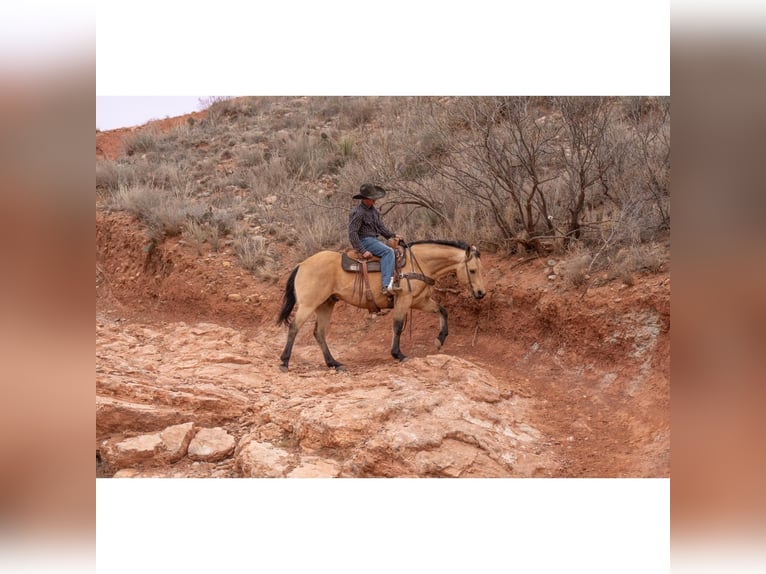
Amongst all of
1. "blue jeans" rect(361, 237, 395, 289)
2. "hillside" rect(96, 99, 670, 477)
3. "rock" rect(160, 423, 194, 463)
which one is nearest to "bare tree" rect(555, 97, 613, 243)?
"hillside" rect(96, 99, 670, 477)

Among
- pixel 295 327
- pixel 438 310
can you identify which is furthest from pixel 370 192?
pixel 295 327

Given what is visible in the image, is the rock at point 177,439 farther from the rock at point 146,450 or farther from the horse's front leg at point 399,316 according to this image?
the horse's front leg at point 399,316

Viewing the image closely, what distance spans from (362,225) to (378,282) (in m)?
1.00

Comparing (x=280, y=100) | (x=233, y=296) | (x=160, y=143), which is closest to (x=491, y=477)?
(x=233, y=296)

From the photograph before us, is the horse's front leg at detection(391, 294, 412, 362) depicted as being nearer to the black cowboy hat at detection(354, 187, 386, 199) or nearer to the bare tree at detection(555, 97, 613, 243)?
the black cowboy hat at detection(354, 187, 386, 199)

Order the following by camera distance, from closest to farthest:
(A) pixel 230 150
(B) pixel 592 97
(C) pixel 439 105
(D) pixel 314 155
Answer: (B) pixel 592 97, (C) pixel 439 105, (D) pixel 314 155, (A) pixel 230 150

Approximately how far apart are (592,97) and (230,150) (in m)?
13.1

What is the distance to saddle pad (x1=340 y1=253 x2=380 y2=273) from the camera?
10.7 meters

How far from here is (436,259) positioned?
10984 mm

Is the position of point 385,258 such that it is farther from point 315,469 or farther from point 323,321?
point 315,469
